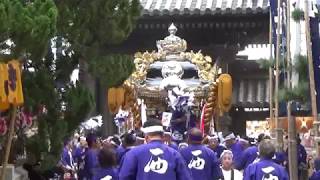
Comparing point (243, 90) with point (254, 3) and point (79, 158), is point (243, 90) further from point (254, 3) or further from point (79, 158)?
point (79, 158)

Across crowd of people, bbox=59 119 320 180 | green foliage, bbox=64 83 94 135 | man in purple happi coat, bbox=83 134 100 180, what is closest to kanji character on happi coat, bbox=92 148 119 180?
crowd of people, bbox=59 119 320 180

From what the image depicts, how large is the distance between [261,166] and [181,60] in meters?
8.63

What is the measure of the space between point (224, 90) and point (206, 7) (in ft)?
6.87

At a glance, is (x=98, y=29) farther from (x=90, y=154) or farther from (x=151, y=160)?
(x=90, y=154)

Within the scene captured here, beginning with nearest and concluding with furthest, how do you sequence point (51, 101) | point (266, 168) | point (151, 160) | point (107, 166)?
point (151, 160) → point (266, 168) → point (107, 166) → point (51, 101)

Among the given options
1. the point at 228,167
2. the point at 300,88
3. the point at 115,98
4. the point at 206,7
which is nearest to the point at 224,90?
the point at 206,7

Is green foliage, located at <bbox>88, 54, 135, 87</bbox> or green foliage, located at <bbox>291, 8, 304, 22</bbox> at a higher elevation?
green foliage, located at <bbox>291, 8, 304, 22</bbox>

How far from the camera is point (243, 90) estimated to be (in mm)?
19734

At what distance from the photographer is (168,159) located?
7.46 metres

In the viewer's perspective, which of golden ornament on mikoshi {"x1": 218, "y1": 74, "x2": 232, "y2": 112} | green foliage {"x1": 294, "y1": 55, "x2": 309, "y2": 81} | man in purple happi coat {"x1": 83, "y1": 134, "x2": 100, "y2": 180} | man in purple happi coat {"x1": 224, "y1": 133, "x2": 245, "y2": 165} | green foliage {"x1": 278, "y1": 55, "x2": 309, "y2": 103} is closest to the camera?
green foliage {"x1": 278, "y1": 55, "x2": 309, "y2": 103}

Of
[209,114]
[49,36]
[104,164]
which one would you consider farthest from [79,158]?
[49,36]

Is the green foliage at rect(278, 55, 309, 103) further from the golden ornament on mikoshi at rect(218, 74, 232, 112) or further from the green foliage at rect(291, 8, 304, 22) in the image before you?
the golden ornament on mikoshi at rect(218, 74, 232, 112)

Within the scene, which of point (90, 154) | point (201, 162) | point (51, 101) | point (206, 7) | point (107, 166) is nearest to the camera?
point (107, 166)

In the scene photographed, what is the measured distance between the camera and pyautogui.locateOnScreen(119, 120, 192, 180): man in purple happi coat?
290 inches
